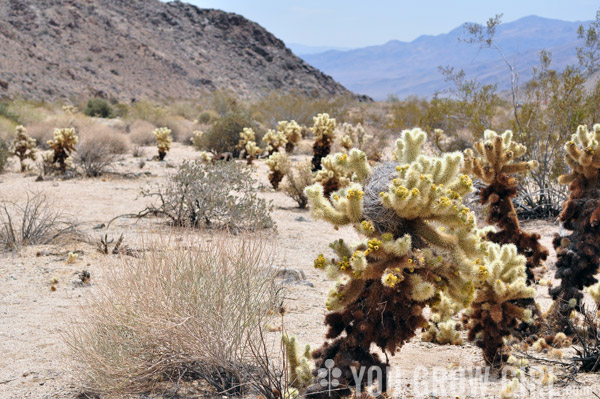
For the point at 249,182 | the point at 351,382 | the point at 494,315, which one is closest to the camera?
the point at 351,382

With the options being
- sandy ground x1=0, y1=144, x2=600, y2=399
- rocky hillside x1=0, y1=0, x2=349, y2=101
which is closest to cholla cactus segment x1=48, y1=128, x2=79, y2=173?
sandy ground x1=0, y1=144, x2=600, y2=399

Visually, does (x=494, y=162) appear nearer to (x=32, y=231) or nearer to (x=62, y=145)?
(x=32, y=231)

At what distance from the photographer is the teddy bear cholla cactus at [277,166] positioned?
12945 millimetres

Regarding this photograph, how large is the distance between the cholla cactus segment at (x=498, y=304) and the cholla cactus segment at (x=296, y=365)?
1580 millimetres

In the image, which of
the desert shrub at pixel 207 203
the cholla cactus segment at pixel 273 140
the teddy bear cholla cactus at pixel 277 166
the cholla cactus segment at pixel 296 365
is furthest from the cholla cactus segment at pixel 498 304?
the cholla cactus segment at pixel 273 140

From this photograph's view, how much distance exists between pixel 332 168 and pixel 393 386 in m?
6.85

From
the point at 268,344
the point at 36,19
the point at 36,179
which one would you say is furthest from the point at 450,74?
the point at 36,19

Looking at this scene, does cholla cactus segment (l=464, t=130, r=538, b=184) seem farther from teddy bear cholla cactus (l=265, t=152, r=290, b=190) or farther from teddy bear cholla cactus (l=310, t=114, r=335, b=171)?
teddy bear cholla cactus (l=310, t=114, r=335, b=171)

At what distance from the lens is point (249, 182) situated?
984 centimetres

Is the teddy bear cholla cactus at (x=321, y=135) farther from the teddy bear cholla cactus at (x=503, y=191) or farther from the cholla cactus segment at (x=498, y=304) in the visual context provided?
the cholla cactus segment at (x=498, y=304)

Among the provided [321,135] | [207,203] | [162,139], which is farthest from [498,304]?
[162,139]

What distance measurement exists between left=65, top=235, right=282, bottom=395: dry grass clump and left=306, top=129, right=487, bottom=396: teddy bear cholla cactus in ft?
1.89

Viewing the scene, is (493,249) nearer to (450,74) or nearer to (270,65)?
(450,74)

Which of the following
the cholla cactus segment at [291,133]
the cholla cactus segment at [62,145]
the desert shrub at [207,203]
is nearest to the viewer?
the desert shrub at [207,203]
